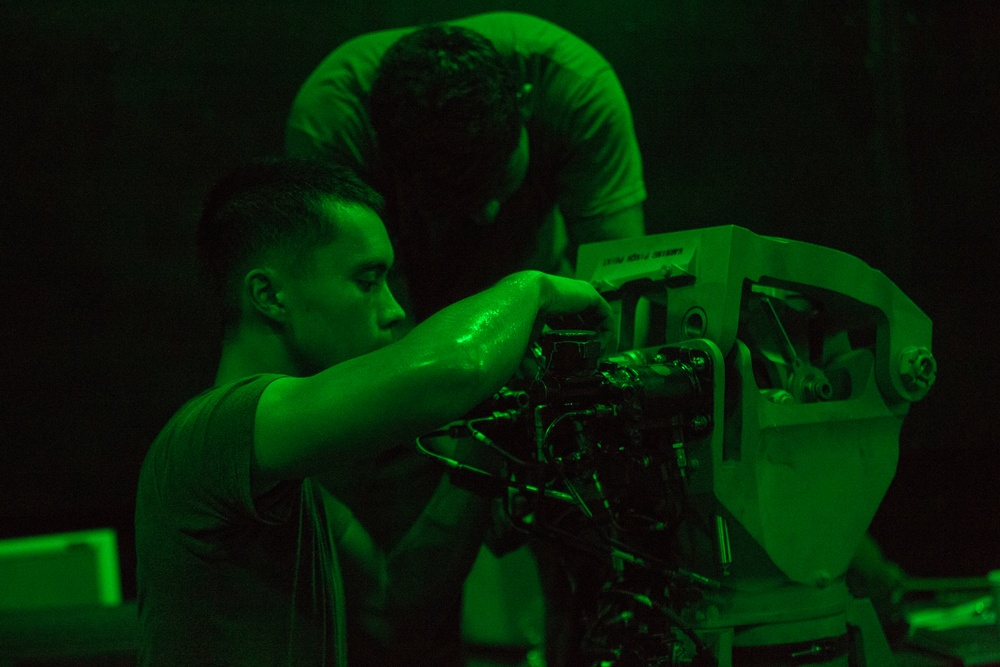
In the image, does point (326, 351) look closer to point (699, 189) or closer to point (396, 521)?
point (396, 521)

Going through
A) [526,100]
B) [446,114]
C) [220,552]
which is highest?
Answer: [526,100]

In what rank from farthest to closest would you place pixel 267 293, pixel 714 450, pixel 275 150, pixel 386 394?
pixel 275 150 → pixel 267 293 → pixel 714 450 → pixel 386 394

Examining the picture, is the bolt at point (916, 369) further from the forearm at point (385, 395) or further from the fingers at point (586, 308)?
the forearm at point (385, 395)

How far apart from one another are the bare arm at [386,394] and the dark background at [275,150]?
1699 mm

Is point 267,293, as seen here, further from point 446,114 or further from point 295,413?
point 446,114

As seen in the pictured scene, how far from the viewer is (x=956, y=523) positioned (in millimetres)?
2615

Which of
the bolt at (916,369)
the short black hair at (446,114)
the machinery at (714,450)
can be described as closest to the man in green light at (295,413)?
the machinery at (714,450)

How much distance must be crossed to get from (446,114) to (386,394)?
806mm

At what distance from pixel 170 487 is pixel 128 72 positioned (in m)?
1.80

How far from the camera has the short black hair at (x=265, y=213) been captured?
121 centimetres

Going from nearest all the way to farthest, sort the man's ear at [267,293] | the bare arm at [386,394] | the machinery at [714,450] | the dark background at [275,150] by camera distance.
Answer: the bare arm at [386,394]
the machinery at [714,450]
the man's ear at [267,293]
the dark background at [275,150]

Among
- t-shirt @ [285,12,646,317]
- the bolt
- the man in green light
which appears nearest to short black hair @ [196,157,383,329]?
the man in green light

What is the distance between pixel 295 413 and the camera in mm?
943

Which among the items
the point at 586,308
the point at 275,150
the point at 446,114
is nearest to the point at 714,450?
the point at 586,308
